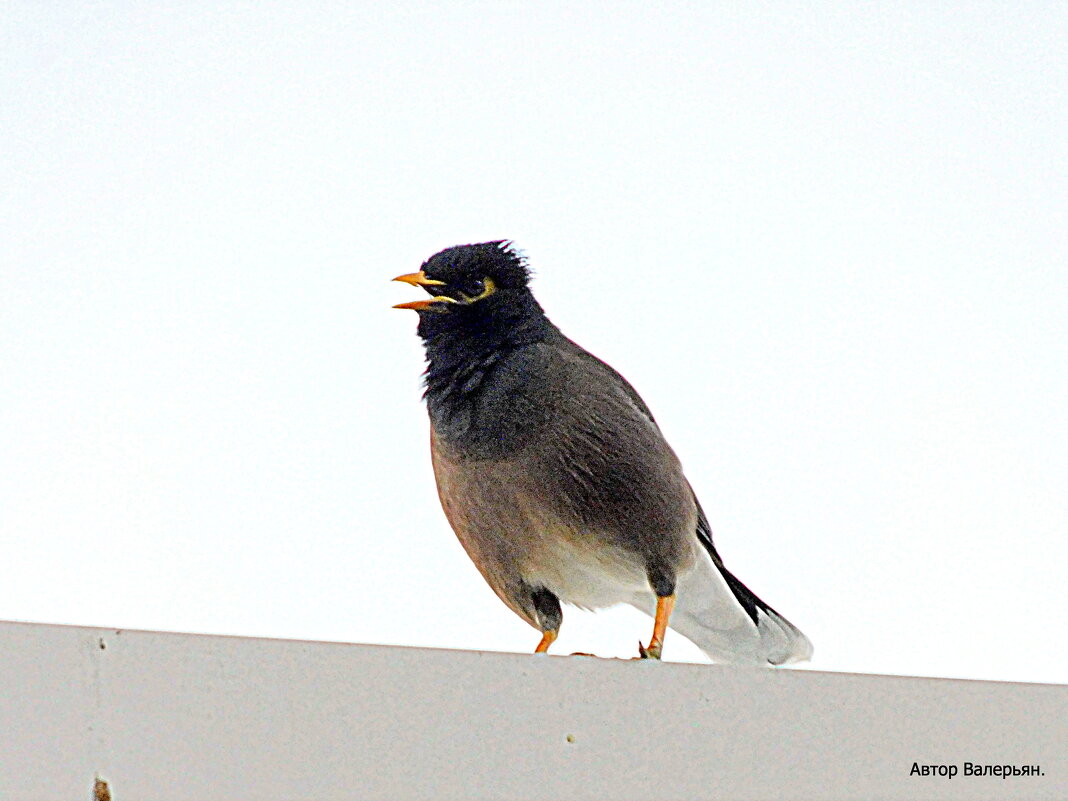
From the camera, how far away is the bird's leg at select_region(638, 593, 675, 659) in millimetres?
2367

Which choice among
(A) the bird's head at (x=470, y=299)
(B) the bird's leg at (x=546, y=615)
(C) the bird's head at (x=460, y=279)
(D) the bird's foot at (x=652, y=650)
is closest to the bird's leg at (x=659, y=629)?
(D) the bird's foot at (x=652, y=650)

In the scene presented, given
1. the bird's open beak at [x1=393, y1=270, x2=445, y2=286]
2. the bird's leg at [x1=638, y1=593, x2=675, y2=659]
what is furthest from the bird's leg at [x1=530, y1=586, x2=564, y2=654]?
the bird's open beak at [x1=393, y1=270, x2=445, y2=286]

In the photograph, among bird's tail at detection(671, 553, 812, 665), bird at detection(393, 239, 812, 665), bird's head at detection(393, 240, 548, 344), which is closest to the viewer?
bird at detection(393, 239, 812, 665)

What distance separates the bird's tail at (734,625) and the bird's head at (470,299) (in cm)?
73

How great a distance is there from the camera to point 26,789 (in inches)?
48.5

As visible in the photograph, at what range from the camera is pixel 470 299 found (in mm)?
2523

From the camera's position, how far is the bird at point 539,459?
2.35m

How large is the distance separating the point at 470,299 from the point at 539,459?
0.40 m

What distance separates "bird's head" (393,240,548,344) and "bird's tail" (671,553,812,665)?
73 centimetres

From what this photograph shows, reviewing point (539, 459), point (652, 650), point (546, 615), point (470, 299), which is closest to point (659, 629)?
point (652, 650)

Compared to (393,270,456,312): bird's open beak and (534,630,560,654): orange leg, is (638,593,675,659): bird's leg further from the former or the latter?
(393,270,456,312): bird's open beak

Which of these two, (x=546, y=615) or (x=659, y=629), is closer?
(x=659, y=629)

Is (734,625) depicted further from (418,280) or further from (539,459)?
(418,280)

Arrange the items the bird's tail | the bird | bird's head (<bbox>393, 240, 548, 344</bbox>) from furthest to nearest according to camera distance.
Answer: the bird's tail → bird's head (<bbox>393, 240, 548, 344</bbox>) → the bird
